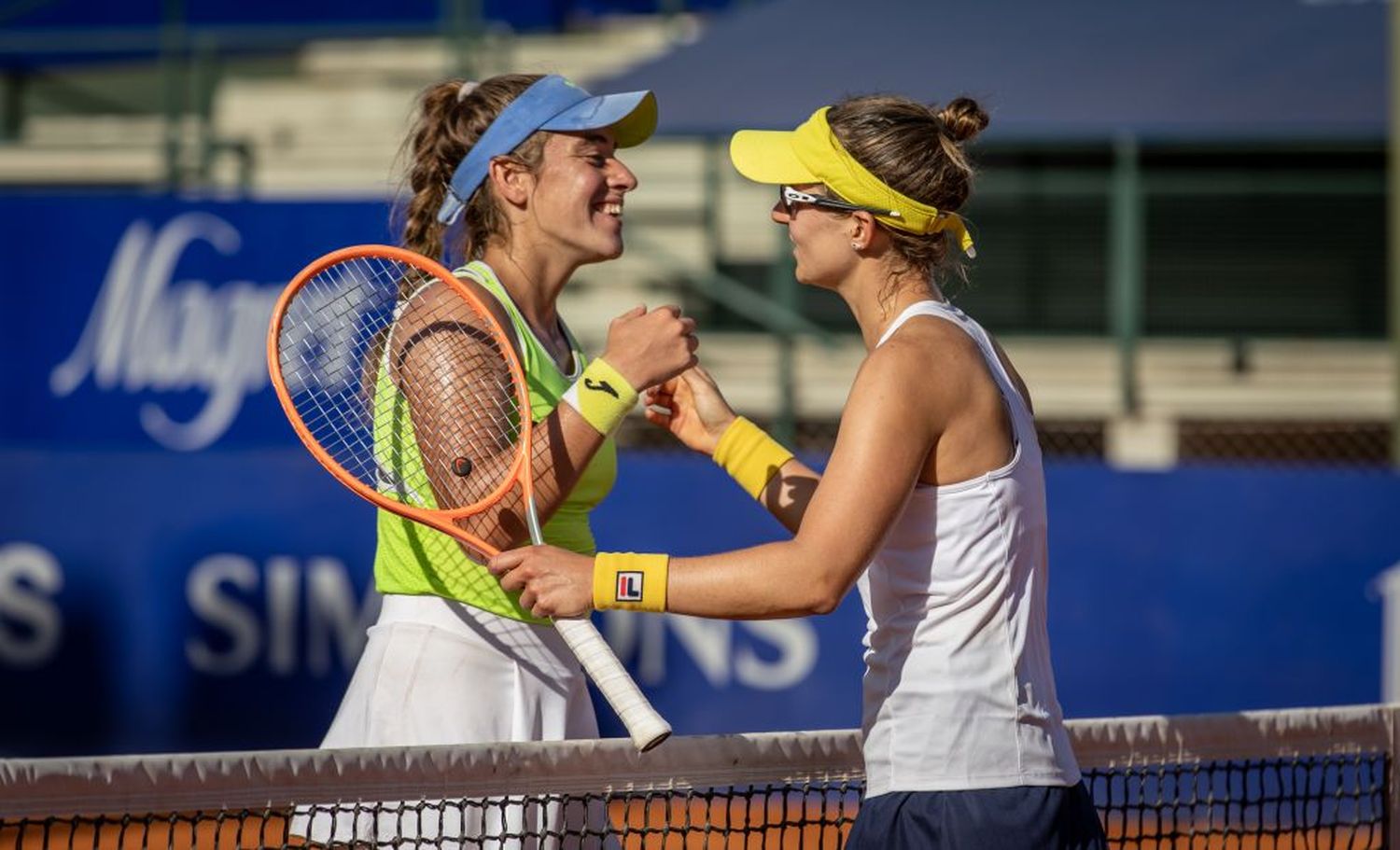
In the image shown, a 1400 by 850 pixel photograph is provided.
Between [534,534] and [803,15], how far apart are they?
839 centimetres

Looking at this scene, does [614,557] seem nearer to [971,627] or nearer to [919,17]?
[971,627]

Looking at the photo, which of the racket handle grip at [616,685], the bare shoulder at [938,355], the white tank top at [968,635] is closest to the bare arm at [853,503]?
the bare shoulder at [938,355]

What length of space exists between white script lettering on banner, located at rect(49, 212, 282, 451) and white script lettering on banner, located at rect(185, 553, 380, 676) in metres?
1.67

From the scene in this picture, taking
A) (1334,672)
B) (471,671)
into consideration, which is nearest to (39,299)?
(1334,672)

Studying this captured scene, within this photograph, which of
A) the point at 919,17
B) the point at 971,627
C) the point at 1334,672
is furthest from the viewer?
the point at 919,17

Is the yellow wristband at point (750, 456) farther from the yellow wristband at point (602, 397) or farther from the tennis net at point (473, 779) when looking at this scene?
the tennis net at point (473, 779)

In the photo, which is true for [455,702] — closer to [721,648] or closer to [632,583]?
[632,583]

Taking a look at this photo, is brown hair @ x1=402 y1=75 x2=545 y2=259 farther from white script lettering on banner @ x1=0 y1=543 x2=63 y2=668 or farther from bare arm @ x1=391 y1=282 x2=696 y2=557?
white script lettering on banner @ x1=0 y1=543 x2=63 y2=668

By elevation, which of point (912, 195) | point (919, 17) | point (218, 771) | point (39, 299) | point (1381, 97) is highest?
point (919, 17)

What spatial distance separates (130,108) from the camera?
42.0 ft

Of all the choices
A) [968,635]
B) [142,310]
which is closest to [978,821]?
[968,635]

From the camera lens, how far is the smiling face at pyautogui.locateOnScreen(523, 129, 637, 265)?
119 inches

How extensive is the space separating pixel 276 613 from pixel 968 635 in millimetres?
5463

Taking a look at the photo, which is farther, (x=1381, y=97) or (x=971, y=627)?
(x=1381, y=97)
